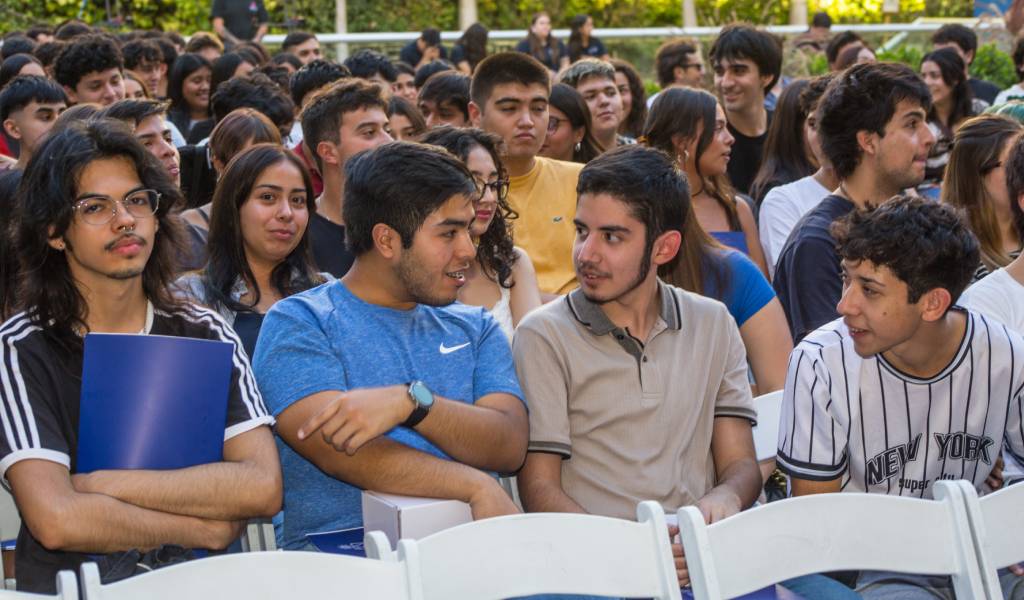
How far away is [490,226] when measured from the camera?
12.9 feet

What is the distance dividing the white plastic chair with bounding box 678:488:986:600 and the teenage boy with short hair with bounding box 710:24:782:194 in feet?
12.3

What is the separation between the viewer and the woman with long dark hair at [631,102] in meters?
7.24

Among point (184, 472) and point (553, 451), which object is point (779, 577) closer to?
point (553, 451)

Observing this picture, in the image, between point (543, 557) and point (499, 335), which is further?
point (499, 335)

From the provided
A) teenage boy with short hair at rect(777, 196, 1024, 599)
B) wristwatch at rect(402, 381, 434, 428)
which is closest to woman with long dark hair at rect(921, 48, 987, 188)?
teenage boy with short hair at rect(777, 196, 1024, 599)

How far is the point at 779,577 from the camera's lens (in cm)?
249

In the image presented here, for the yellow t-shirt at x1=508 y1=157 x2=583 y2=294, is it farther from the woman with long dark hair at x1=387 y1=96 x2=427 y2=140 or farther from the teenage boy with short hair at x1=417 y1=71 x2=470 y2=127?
the teenage boy with short hair at x1=417 y1=71 x2=470 y2=127

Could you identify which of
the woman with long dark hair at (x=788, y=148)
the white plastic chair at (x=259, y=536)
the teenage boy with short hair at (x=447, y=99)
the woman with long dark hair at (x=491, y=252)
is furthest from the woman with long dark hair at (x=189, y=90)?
the white plastic chair at (x=259, y=536)

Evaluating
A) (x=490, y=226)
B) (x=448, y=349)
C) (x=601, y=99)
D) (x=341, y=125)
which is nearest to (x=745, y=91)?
(x=601, y=99)

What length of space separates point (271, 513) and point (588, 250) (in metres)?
1.06

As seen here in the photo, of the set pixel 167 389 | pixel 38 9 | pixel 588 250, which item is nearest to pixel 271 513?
pixel 167 389

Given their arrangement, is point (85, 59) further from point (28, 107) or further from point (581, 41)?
point (581, 41)

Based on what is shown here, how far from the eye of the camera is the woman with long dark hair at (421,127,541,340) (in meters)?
3.85

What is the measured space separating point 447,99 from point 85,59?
1.88m
